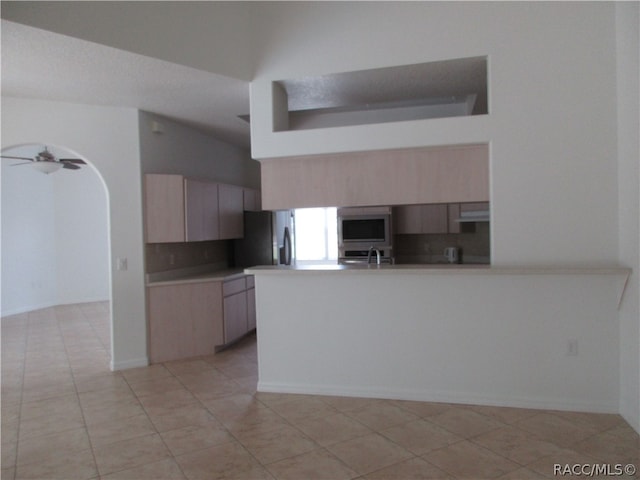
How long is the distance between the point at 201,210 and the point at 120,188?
92 centimetres

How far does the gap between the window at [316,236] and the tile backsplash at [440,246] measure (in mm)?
1664

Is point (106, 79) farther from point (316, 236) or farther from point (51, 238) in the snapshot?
point (51, 238)

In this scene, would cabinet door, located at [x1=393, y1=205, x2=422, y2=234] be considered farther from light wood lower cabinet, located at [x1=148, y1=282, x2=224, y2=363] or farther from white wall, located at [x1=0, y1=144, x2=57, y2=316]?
white wall, located at [x1=0, y1=144, x2=57, y2=316]

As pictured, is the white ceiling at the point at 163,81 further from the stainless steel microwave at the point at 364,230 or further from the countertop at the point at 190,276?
the countertop at the point at 190,276

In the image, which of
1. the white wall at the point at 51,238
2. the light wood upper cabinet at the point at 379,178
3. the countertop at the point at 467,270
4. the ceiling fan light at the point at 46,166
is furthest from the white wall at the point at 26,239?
the countertop at the point at 467,270

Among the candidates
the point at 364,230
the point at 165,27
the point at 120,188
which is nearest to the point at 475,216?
the point at 364,230

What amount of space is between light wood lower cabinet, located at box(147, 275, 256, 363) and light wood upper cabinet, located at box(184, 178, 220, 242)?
0.60 meters

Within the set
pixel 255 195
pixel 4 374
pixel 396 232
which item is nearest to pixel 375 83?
pixel 396 232

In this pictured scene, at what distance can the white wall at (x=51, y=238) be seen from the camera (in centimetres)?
784

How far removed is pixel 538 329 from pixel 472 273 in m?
0.66

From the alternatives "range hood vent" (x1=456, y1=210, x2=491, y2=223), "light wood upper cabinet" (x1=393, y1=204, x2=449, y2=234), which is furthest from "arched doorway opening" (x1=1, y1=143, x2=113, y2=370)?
"range hood vent" (x1=456, y1=210, x2=491, y2=223)

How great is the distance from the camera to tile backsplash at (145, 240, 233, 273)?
4.91 metres

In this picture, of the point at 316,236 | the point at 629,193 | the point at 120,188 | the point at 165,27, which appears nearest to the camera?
the point at 629,193

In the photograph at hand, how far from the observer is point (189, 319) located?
196 inches
